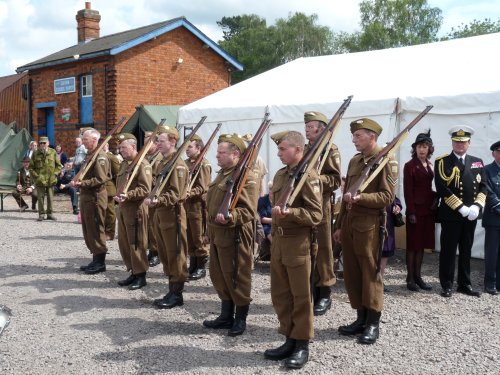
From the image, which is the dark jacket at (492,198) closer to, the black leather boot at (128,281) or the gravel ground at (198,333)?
the gravel ground at (198,333)

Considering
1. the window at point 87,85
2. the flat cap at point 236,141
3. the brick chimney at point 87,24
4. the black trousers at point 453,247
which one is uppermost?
the brick chimney at point 87,24

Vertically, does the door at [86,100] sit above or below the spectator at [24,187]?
above

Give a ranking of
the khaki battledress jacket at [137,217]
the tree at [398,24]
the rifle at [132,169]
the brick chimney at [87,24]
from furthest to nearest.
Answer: the tree at [398,24] < the brick chimney at [87,24] < the khaki battledress jacket at [137,217] < the rifle at [132,169]

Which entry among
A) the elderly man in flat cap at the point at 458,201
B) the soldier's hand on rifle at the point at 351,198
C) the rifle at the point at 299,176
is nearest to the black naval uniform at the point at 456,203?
the elderly man in flat cap at the point at 458,201

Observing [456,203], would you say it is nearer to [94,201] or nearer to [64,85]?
[94,201]

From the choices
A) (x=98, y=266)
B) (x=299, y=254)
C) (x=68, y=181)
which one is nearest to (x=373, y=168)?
(x=299, y=254)

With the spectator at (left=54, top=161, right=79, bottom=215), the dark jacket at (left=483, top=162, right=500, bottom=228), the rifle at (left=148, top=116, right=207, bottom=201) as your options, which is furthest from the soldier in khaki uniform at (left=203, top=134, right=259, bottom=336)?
the spectator at (left=54, top=161, right=79, bottom=215)

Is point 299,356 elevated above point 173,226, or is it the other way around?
point 173,226

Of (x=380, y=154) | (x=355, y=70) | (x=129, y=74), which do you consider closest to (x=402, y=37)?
(x=129, y=74)

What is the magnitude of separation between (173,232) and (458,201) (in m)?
3.16

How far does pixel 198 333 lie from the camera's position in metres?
4.82

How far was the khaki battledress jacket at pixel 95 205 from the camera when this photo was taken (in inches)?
277

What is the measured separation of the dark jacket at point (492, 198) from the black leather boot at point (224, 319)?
331cm

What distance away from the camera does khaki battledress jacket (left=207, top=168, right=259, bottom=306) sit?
4699 millimetres
